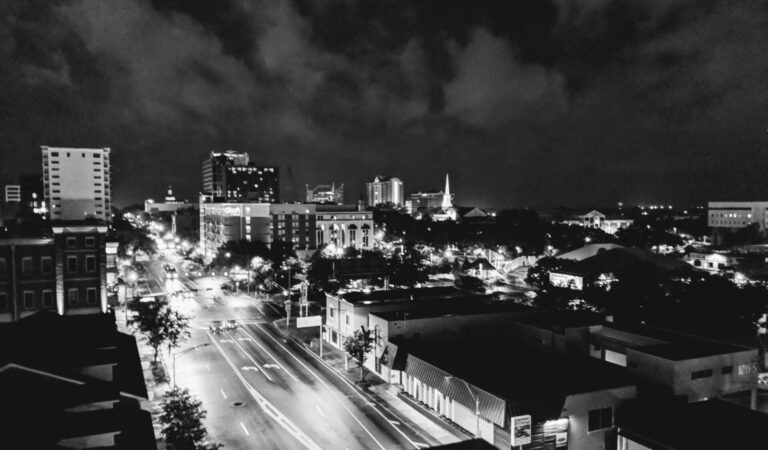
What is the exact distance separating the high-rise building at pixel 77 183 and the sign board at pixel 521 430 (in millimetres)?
137796

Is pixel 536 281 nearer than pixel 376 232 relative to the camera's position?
Yes

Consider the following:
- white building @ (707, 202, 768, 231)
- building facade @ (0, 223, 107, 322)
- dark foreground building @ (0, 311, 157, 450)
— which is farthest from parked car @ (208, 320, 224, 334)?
white building @ (707, 202, 768, 231)

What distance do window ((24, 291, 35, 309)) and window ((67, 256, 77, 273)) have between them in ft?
11.3

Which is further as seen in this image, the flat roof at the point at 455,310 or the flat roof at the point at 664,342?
the flat roof at the point at 455,310

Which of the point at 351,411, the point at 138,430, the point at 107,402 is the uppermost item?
the point at 107,402

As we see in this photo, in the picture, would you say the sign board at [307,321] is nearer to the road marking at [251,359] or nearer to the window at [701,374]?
the road marking at [251,359]

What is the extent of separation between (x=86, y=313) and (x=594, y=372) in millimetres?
44079

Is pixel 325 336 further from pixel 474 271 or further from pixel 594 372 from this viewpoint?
pixel 474 271

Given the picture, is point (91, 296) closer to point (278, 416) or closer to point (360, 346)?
point (278, 416)

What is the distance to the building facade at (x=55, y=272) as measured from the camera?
43281 mm

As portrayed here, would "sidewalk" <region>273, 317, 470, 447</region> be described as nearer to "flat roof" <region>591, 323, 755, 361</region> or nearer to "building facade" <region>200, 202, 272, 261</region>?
"flat roof" <region>591, 323, 755, 361</region>

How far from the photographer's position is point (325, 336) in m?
48.0

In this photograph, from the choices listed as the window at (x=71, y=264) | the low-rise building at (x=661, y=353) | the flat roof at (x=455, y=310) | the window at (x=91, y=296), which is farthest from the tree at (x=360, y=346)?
the window at (x=71, y=264)

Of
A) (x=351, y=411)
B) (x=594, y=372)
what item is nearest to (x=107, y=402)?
(x=351, y=411)
